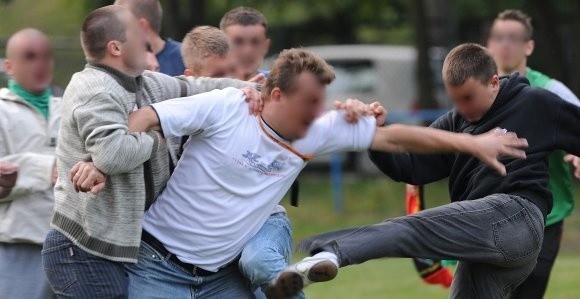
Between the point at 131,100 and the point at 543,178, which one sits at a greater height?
the point at 131,100

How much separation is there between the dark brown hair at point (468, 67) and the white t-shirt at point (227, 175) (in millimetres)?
648

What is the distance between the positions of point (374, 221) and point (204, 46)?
1043cm

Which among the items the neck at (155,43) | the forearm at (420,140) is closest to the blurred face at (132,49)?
the forearm at (420,140)

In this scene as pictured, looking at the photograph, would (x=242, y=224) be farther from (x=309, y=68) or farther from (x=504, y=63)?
(x=504, y=63)

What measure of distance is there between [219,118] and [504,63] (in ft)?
10.2

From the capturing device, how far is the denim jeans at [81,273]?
4883 millimetres

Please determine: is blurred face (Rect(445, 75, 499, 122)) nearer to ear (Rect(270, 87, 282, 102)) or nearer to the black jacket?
the black jacket

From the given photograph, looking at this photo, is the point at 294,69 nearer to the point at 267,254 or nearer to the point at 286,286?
the point at 267,254

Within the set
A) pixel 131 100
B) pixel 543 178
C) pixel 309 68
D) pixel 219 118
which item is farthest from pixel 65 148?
pixel 543 178

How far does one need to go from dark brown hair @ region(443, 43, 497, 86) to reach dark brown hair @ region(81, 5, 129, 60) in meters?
1.66

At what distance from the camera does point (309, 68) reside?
488 centimetres

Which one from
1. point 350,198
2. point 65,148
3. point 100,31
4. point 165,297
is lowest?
point 350,198

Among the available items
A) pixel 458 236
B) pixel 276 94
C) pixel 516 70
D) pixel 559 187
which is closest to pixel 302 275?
pixel 276 94

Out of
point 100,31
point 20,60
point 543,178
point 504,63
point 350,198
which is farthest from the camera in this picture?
point 350,198
